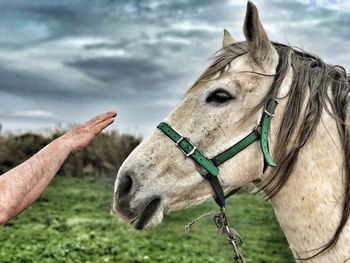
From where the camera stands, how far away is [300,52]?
3004mm

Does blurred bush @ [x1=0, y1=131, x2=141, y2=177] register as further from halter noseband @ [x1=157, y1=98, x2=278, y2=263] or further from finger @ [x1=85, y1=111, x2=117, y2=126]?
halter noseband @ [x1=157, y1=98, x2=278, y2=263]

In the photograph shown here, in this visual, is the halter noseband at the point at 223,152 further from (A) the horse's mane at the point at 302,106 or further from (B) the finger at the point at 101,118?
(B) the finger at the point at 101,118

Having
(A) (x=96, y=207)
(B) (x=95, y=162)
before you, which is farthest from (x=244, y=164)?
(B) (x=95, y=162)

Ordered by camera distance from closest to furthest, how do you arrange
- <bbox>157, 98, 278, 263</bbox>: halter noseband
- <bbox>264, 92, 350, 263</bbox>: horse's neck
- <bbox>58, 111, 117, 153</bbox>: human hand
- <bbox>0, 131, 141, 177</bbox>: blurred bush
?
<bbox>264, 92, 350, 263</bbox>: horse's neck → <bbox>157, 98, 278, 263</bbox>: halter noseband → <bbox>58, 111, 117, 153</bbox>: human hand → <bbox>0, 131, 141, 177</bbox>: blurred bush

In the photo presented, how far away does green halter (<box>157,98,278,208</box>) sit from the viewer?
272cm

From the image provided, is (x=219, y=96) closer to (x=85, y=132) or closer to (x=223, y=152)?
(x=223, y=152)

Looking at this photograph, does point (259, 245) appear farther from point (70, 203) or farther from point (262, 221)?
point (70, 203)

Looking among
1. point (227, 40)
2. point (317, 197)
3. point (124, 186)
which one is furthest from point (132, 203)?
point (227, 40)

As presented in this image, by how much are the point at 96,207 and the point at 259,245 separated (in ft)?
18.0

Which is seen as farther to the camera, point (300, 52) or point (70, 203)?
point (70, 203)

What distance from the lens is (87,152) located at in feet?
62.8

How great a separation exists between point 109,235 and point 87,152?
306 inches

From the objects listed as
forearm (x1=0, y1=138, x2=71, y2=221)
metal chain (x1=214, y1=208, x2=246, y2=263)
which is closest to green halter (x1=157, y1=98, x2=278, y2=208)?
metal chain (x1=214, y1=208, x2=246, y2=263)

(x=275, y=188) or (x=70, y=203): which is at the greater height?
(x=275, y=188)
